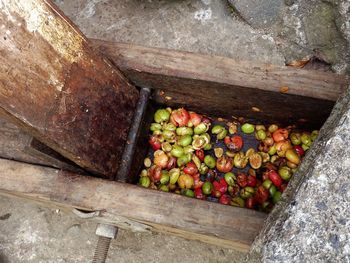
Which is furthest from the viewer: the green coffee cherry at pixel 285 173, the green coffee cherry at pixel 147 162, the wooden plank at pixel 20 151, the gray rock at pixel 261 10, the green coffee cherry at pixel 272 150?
the gray rock at pixel 261 10

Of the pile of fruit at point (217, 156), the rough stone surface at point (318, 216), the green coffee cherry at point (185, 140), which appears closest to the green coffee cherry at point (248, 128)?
the pile of fruit at point (217, 156)

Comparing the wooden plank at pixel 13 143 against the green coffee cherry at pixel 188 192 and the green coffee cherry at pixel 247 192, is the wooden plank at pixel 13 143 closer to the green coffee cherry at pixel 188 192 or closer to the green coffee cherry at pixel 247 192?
the green coffee cherry at pixel 188 192

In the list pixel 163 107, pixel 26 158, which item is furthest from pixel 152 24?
pixel 26 158

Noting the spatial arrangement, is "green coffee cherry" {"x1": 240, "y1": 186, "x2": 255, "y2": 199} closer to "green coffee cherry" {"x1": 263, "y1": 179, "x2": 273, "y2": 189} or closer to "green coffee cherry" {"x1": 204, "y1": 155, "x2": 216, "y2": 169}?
"green coffee cherry" {"x1": 263, "y1": 179, "x2": 273, "y2": 189}

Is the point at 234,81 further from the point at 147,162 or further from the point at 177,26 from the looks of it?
the point at 177,26

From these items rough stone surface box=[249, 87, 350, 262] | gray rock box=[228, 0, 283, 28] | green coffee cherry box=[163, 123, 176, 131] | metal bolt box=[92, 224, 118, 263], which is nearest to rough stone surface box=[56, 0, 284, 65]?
gray rock box=[228, 0, 283, 28]

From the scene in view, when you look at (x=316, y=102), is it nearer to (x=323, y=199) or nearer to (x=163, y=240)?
(x=323, y=199)

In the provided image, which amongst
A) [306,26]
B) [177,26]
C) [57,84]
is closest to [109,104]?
[57,84]
